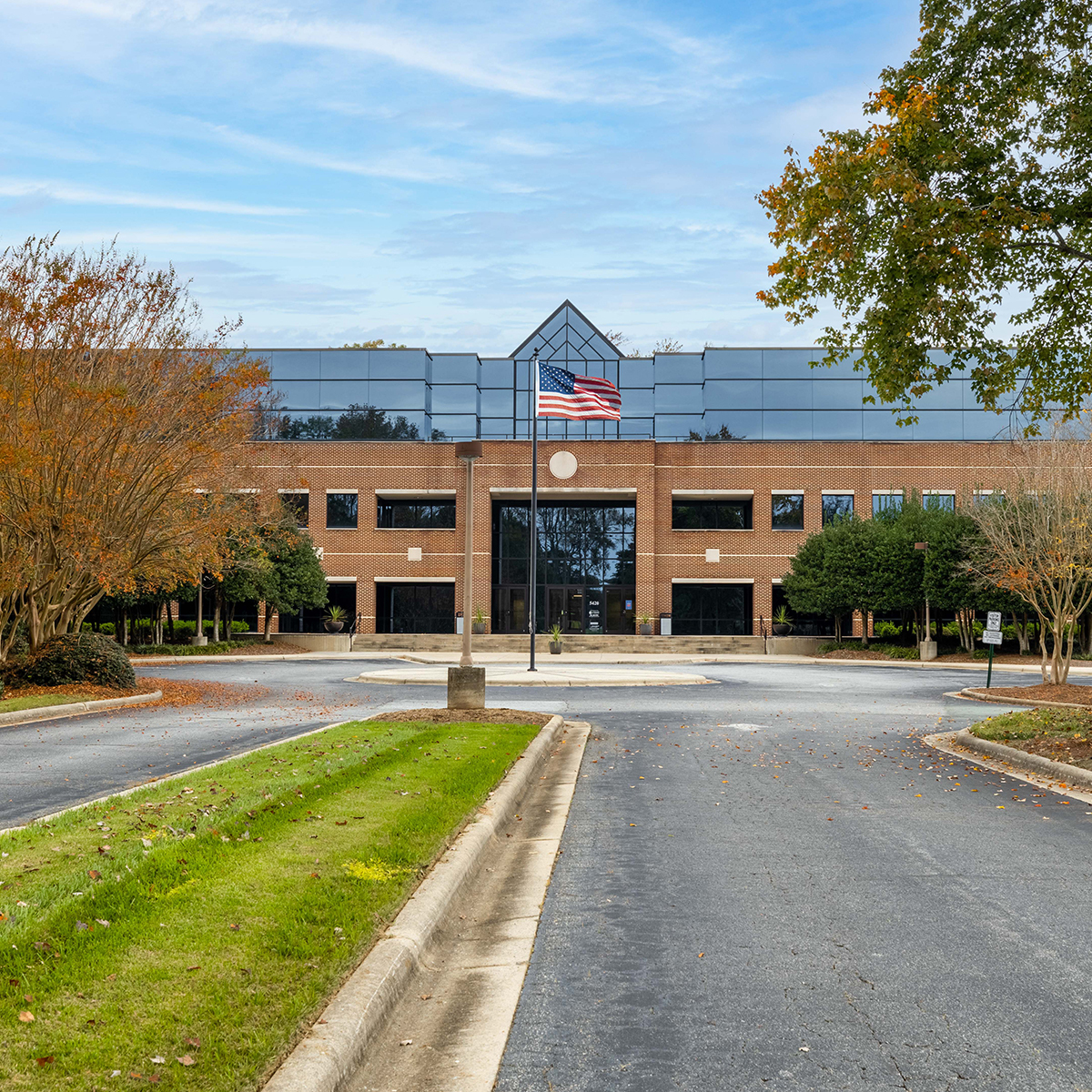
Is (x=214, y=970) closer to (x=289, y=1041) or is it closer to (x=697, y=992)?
(x=289, y=1041)

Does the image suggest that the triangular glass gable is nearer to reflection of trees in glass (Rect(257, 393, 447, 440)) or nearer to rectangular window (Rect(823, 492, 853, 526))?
reflection of trees in glass (Rect(257, 393, 447, 440))

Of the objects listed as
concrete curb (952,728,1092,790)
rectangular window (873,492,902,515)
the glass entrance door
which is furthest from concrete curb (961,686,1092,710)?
the glass entrance door

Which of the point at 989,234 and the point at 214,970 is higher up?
the point at 989,234

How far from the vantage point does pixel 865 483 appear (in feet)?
177

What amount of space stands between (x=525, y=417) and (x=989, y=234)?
143 feet

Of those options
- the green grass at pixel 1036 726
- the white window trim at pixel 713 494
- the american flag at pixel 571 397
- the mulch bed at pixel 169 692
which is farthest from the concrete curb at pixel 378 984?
the white window trim at pixel 713 494

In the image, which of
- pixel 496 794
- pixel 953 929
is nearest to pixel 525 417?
pixel 496 794

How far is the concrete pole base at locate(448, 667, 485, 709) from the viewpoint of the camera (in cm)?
1717

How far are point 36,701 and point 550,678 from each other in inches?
507

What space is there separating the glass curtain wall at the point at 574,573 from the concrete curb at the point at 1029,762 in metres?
38.6

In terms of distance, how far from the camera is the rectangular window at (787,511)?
54.0 metres

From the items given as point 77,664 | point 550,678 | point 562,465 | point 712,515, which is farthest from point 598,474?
point 77,664

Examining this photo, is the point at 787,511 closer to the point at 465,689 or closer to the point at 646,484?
the point at 646,484

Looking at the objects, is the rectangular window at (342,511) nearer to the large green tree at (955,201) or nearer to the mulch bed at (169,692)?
the mulch bed at (169,692)
